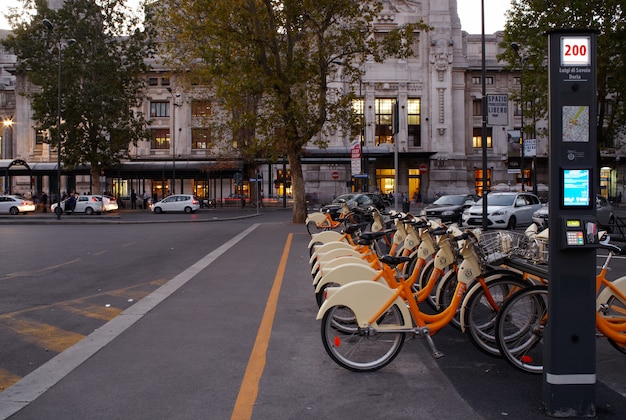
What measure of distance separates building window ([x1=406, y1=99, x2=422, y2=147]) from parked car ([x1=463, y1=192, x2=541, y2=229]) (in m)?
38.6

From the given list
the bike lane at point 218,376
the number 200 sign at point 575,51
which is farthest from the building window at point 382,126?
the number 200 sign at point 575,51

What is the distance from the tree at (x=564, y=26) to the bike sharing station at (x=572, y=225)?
1052 inches

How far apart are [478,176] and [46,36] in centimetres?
4522

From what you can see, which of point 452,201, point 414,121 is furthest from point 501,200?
point 414,121

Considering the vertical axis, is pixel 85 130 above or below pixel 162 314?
above

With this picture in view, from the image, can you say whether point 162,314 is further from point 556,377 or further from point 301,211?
point 301,211

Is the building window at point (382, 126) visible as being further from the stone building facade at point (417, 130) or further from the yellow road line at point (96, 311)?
the yellow road line at point (96, 311)

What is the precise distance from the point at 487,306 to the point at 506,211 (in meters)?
20.9

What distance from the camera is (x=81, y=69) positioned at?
153ft

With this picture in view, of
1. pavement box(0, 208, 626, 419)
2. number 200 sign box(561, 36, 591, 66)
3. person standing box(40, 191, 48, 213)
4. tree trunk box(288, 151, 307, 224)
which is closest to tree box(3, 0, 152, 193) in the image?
person standing box(40, 191, 48, 213)

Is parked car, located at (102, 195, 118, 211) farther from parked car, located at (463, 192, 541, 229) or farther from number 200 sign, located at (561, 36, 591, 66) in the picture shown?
number 200 sign, located at (561, 36, 591, 66)

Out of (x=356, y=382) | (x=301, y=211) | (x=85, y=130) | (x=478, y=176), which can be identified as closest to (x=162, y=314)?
(x=356, y=382)

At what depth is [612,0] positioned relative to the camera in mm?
29000

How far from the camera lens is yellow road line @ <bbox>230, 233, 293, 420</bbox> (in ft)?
14.4
